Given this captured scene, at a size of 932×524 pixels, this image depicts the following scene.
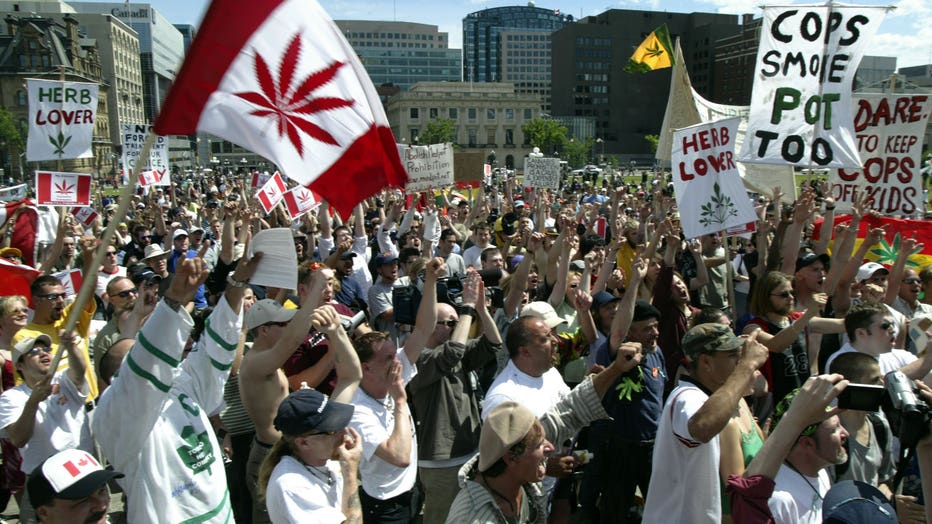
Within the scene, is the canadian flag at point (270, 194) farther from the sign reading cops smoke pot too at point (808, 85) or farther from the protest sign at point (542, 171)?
the protest sign at point (542, 171)

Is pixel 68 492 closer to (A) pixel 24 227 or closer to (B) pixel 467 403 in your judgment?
(B) pixel 467 403

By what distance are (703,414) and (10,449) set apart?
13.0ft

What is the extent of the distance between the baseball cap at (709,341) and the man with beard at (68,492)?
2.52 metres

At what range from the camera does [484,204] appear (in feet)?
49.7

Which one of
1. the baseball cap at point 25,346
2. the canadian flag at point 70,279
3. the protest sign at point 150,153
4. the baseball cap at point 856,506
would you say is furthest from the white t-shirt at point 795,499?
the protest sign at point 150,153

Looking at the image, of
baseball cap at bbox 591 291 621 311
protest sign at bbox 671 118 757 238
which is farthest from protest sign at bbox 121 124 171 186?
baseball cap at bbox 591 291 621 311

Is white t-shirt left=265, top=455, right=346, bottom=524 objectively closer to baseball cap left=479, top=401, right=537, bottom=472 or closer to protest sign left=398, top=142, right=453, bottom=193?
baseball cap left=479, top=401, right=537, bottom=472

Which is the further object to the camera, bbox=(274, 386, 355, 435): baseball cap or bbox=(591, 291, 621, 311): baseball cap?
bbox=(591, 291, 621, 311): baseball cap

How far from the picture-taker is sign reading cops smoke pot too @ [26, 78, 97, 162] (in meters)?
9.67

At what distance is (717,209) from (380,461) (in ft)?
16.0

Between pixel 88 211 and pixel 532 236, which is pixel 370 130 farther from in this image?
pixel 88 211

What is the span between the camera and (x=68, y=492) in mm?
2529

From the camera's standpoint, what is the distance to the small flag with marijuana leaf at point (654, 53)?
12547mm

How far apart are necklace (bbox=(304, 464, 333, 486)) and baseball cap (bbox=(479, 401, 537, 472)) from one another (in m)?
0.66
